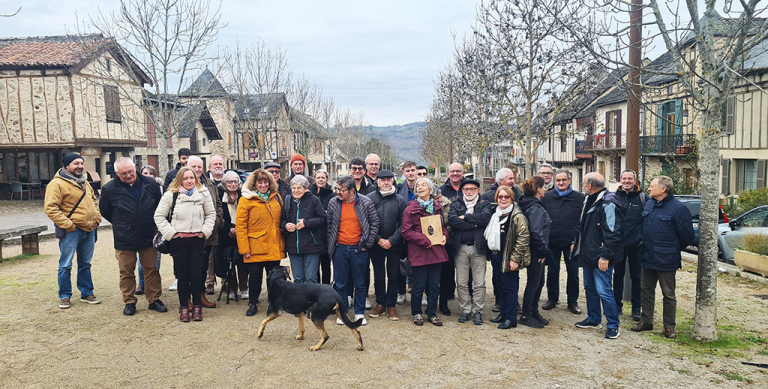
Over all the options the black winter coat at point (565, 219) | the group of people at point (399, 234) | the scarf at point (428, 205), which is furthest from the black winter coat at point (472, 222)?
the black winter coat at point (565, 219)

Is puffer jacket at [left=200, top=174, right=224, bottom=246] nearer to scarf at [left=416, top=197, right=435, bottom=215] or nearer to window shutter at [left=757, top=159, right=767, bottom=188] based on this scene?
scarf at [left=416, top=197, right=435, bottom=215]

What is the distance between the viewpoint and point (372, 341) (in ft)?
18.1

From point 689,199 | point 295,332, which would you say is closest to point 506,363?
point 295,332

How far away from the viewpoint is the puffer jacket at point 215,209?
660 centimetres

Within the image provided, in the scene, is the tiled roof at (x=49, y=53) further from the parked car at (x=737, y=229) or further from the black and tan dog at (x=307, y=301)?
the parked car at (x=737, y=229)

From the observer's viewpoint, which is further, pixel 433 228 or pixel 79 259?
pixel 79 259

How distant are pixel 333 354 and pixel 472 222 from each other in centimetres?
224

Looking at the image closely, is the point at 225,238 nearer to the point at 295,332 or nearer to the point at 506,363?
the point at 295,332

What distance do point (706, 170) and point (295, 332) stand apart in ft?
16.1

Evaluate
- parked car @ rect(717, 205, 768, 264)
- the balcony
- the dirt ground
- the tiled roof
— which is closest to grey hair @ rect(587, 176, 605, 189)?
the dirt ground

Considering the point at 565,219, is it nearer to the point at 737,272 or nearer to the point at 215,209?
the point at 215,209

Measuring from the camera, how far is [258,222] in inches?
240

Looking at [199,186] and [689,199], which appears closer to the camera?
[199,186]

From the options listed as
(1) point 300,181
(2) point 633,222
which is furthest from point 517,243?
(1) point 300,181
